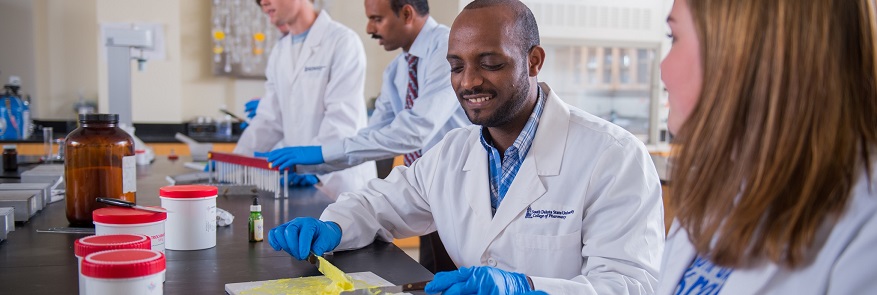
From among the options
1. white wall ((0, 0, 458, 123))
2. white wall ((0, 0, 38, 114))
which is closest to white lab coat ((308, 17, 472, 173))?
white wall ((0, 0, 458, 123))

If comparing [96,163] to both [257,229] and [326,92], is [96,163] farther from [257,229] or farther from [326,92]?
[326,92]

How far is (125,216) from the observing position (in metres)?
1.35

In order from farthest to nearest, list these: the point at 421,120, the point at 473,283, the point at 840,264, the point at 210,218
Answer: the point at 421,120, the point at 210,218, the point at 473,283, the point at 840,264

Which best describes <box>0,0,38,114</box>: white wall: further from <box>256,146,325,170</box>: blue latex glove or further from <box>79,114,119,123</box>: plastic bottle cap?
Result: <box>79,114,119,123</box>: plastic bottle cap

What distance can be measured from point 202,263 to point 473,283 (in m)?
0.61

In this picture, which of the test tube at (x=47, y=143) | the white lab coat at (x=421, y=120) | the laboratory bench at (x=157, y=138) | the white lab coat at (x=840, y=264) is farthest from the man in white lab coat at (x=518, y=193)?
the laboratory bench at (x=157, y=138)

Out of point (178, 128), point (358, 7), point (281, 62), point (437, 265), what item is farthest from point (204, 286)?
point (358, 7)

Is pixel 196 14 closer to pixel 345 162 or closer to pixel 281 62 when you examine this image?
pixel 281 62

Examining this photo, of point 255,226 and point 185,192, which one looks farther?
point 255,226

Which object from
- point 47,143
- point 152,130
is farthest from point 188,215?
point 152,130

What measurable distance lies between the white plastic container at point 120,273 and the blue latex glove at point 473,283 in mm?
445

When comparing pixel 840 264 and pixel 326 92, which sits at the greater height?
pixel 326 92

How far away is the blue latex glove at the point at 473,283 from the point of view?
3.95 feet

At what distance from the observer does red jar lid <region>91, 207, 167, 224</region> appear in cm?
134
